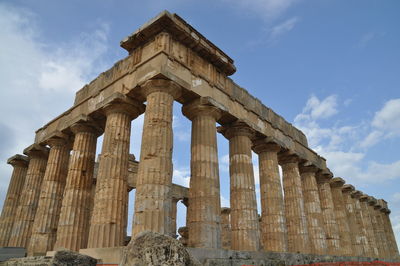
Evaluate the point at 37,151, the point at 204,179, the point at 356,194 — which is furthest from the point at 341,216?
the point at 37,151

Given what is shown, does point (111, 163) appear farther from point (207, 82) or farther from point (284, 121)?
point (284, 121)

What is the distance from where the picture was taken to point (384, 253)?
36.3 meters

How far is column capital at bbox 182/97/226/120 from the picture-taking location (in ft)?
49.9

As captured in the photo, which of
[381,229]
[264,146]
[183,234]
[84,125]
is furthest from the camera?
[381,229]

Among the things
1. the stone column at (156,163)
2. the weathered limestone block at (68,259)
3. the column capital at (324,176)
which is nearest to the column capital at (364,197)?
the column capital at (324,176)

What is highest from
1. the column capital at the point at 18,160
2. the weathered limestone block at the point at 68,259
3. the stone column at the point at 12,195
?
the column capital at the point at 18,160

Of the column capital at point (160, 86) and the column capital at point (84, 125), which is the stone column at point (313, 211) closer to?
the column capital at point (160, 86)

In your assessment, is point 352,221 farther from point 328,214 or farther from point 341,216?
point 328,214

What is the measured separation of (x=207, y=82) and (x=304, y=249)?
12.4m

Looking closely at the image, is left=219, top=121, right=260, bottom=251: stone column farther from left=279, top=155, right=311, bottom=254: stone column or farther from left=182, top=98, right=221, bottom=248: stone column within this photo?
left=279, top=155, right=311, bottom=254: stone column

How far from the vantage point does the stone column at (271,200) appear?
59.2ft

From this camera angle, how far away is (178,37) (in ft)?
50.2

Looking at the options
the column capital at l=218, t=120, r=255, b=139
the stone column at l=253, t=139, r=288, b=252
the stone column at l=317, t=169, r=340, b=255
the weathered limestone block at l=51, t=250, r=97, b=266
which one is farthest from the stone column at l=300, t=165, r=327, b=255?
the weathered limestone block at l=51, t=250, r=97, b=266

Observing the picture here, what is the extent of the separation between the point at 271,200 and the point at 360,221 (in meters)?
17.1
